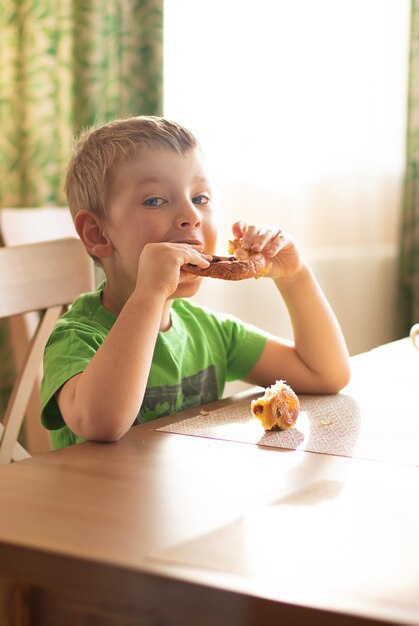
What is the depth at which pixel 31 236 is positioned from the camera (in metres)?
1.88

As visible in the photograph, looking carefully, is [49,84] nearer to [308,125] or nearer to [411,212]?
[308,125]

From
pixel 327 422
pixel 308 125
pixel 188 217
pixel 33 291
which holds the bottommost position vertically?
pixel 327 422

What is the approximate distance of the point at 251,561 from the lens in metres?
0.53

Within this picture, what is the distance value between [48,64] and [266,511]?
1739 millimetres

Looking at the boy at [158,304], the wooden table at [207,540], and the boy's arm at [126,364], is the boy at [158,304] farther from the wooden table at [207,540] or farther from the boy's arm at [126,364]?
the wooden table at [207,540]

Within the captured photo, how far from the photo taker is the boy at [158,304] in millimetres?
998

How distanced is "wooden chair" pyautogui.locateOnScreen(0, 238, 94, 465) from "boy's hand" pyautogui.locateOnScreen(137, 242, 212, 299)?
200 mm

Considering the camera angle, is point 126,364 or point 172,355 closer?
point 126,364

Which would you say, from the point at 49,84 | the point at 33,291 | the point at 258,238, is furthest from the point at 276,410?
the point at 49,84

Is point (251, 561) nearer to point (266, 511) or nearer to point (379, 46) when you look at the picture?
point (266, 511)

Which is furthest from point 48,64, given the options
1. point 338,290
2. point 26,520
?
point 26,520

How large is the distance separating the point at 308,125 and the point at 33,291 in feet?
5.80

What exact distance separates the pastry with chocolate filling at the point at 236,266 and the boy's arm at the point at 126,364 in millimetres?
15

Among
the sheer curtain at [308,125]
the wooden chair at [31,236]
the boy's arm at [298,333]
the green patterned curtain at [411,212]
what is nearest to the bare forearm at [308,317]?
the boy's arm at [298,333]
